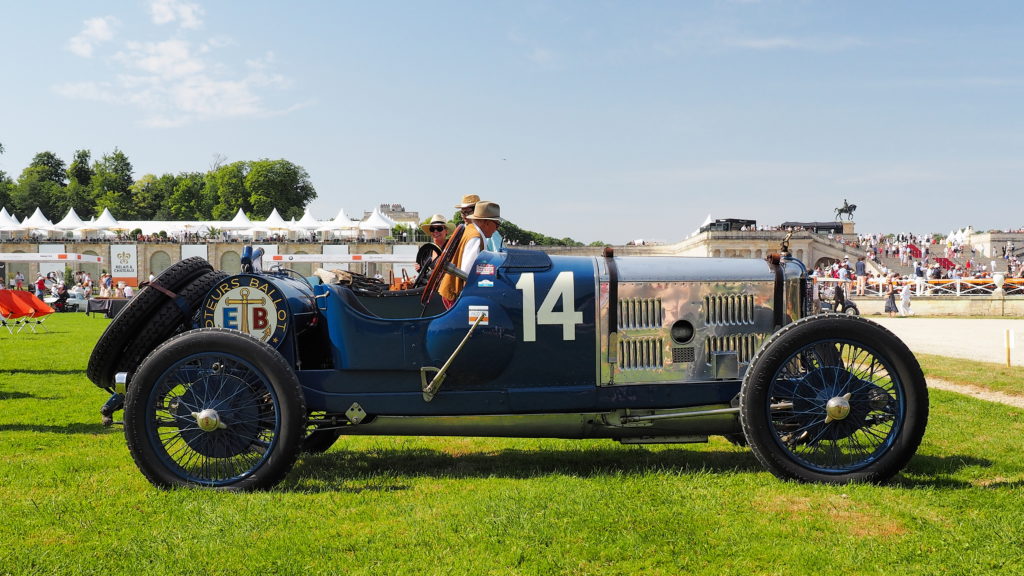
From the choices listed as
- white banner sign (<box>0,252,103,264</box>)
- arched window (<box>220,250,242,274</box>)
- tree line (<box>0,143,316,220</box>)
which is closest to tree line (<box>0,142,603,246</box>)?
tree line (<box>0,143,316,220</box>)

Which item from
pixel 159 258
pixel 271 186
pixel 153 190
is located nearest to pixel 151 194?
pixel 153 190

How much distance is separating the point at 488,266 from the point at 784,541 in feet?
7.41

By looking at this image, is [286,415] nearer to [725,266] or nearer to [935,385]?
[725,266]

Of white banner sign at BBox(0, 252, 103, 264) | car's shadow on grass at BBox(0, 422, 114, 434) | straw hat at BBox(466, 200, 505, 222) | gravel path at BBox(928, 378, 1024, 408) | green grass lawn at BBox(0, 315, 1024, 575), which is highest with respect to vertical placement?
white banner sign at BBox(0, 252, 103, 264)

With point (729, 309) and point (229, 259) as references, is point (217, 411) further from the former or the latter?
point (229, 259)

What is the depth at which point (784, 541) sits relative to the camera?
147 inches

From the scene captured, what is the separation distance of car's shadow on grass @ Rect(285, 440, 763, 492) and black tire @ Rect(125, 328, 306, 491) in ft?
→ 1.17

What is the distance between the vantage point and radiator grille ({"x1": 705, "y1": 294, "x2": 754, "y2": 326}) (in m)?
4.91

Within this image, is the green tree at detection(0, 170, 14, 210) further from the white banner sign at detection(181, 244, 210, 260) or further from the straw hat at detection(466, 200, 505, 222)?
the straw hat at detection(466, 200, 505, 222)

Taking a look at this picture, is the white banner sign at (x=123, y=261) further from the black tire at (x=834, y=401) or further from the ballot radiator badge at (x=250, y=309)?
the black tire at (x=834, y=401)

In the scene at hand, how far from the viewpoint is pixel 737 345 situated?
4941 millimetres

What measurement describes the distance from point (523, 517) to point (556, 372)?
39.3 inches

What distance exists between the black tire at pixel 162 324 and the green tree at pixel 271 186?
4277 inches

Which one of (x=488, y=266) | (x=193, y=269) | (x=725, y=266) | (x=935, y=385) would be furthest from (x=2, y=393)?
(x=935, y=385)
